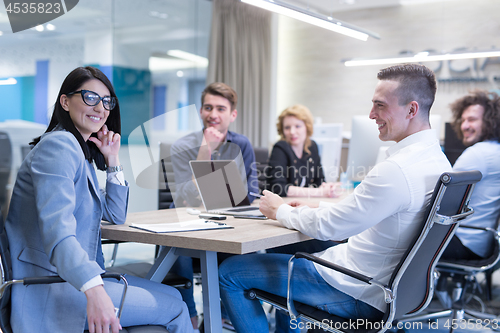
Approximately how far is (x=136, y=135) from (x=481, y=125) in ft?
7.92

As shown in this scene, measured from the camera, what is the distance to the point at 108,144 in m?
1.83

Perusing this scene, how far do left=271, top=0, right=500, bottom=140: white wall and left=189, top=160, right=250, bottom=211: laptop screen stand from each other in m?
4.21

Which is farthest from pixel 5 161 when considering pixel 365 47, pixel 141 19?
pixel 365 47

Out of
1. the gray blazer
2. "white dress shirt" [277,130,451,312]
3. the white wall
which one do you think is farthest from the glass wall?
the white wall

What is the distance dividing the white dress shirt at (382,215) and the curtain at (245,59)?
4.31 meters

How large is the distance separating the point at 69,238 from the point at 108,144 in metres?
0.65

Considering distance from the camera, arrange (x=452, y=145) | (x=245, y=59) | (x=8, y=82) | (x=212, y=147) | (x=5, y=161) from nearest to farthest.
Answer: (x=212, y=147), (x=8, y=82), (x=5, y=161), (x=452, y=145), (x=245, y=59)

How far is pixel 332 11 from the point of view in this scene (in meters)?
6.61

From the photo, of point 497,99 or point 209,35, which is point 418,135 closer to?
point 497,99

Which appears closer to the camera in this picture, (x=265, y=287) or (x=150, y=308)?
(x=150, y=308)

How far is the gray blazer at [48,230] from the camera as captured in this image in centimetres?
126

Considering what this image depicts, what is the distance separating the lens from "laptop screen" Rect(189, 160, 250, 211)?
7.38ft

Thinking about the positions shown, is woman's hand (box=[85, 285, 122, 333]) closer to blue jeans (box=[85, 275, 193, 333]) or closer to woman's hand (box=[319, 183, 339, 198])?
blue jeans (box=[85, 275, 193, 333])

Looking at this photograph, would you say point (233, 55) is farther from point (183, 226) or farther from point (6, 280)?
point (6, 280)
